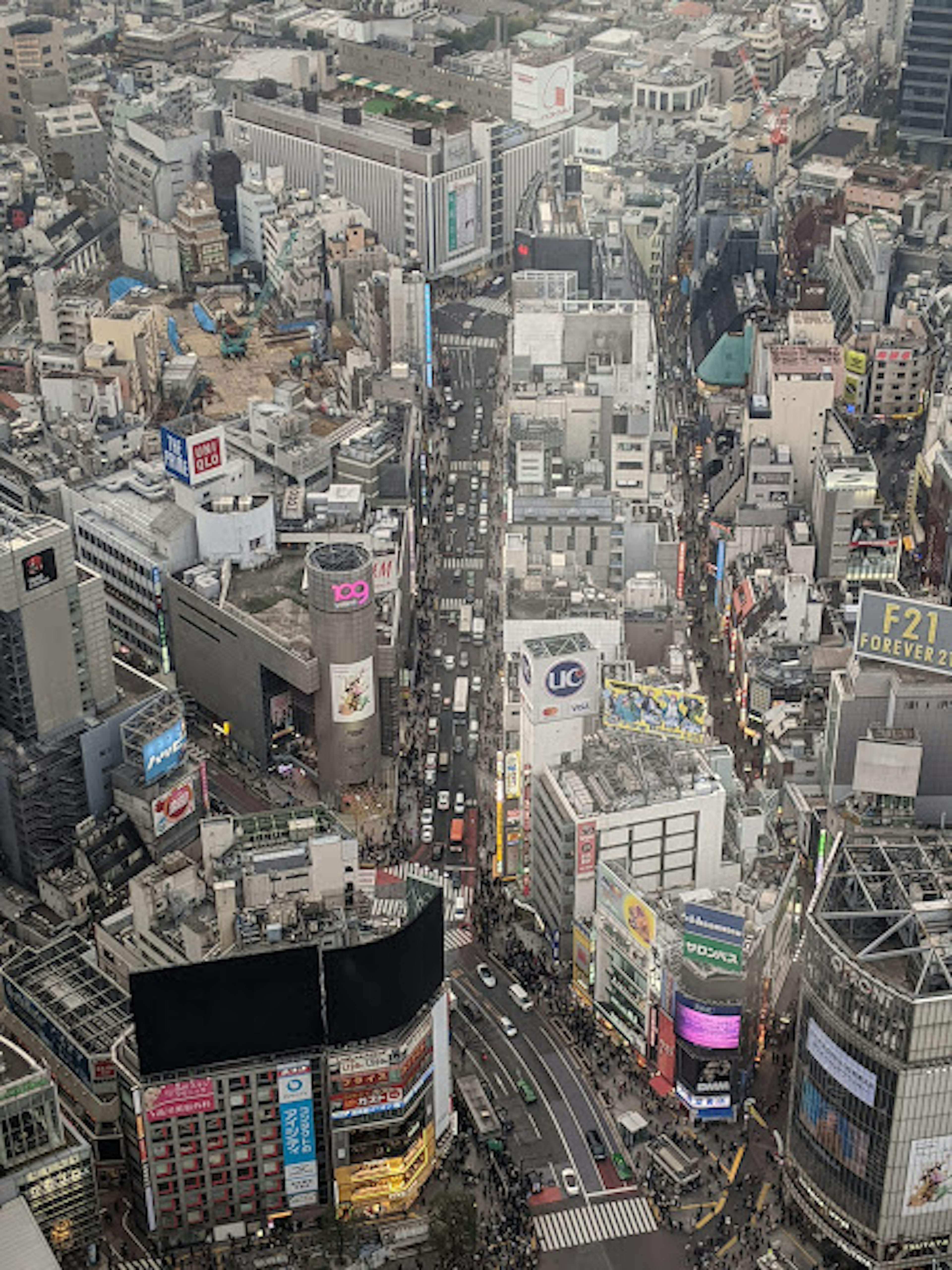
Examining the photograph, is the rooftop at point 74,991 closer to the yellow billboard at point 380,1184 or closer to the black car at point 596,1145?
the yellow billboard at point 380,1184

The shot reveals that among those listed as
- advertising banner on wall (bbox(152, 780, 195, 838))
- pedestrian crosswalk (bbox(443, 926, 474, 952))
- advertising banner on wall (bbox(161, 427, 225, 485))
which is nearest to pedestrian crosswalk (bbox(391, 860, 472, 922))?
pedestrian crosswalk (bbox(443, 926, 474, 952))

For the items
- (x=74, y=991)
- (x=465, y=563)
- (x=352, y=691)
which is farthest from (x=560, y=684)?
(x=465, y=563)

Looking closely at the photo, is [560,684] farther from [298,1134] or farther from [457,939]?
[298,1134]

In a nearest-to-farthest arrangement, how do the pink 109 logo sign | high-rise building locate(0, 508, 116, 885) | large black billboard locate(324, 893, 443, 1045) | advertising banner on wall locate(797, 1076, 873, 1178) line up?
advertising banner on wall locate(797, 1076, 873, 1178) < large black billboard locate(324, 893, 443, 1045) < high-rise building locate(0, 508, 116, 885) < the pink 109 logo sign

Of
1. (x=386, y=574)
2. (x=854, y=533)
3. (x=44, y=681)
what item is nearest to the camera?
(x=44, y=681)

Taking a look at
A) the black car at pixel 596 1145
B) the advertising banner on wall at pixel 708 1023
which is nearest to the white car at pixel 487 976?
the black car at pixel 596 1145

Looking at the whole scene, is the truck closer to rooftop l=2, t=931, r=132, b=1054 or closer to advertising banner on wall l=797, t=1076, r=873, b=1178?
rooftop l=2, t=931, r=132, b=1054
